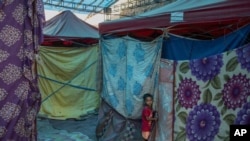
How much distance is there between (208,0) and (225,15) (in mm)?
588

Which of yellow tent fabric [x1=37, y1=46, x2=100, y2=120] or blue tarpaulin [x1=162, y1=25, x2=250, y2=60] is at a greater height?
blue tarpaulin [x1=162, y1=25, x2=250, y2=60]

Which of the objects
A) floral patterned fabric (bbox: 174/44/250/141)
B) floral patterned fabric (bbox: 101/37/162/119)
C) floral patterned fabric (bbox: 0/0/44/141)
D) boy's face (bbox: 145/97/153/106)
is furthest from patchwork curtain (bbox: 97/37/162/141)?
floral patterned fabric (bbox: 0/0/44/141)

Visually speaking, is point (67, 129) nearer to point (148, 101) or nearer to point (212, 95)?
point (148, 101)

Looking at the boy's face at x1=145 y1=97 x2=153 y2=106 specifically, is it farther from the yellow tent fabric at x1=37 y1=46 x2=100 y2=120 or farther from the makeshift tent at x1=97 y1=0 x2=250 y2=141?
the yellow tent fabric at x1=37 y1=46 x2=100 y2=120

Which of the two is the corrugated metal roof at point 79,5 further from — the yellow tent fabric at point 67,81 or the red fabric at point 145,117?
the red fabric at point 145,117

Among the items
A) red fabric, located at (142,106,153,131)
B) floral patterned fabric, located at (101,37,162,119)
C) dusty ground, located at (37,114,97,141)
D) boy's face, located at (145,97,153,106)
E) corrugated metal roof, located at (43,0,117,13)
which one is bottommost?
dusty ground, located at (37,114,97,141)

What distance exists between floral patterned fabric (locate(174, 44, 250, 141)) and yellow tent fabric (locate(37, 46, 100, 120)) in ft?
14.2

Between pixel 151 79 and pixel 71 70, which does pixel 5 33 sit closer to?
pixel 151 79

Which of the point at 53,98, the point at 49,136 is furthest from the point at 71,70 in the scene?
the point at 49,136

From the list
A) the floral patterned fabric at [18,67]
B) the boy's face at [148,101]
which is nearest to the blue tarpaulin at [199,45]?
the boy's face at [148,101]

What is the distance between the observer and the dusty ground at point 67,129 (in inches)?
253

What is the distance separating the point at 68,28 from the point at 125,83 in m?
3.90

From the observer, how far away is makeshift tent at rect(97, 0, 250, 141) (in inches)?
157

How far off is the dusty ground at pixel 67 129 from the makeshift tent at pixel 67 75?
325 mm
